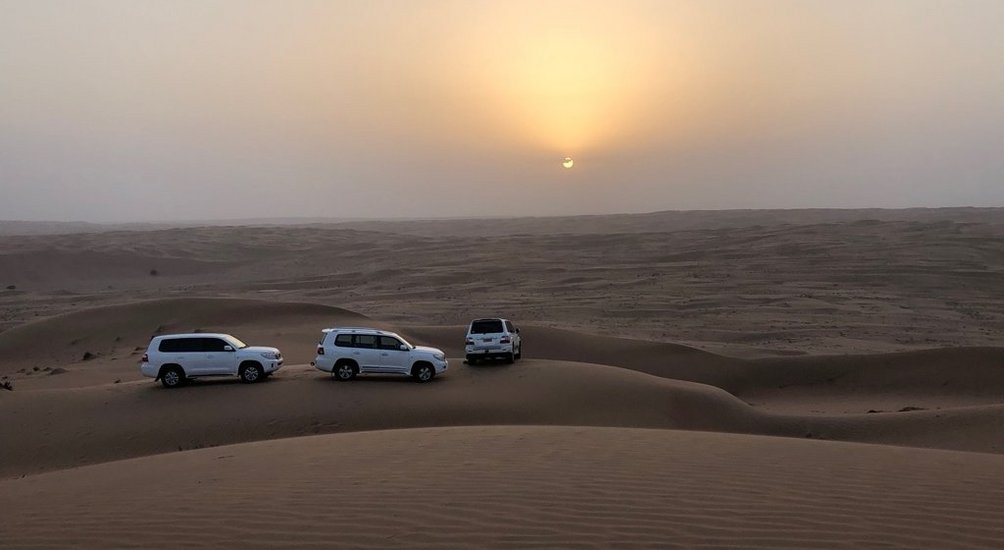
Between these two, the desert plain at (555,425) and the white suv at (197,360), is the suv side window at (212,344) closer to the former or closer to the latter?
the white suv at (197,360)

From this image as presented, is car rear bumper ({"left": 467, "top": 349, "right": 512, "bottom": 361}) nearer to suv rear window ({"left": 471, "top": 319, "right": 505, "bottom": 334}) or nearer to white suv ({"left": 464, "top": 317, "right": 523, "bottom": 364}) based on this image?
white suv ({"left": 464, "top": 317, "right": 523, "bottom": 364})

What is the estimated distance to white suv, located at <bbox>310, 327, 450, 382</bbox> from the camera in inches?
748

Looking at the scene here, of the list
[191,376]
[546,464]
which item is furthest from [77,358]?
[546,464]

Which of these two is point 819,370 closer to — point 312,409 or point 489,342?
point 489,342

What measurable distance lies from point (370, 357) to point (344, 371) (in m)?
0.74

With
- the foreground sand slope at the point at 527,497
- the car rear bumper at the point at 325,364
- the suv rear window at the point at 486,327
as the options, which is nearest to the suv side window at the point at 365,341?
the car rear bumper at the point at 325,364

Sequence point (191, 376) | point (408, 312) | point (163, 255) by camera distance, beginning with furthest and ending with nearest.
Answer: point (163, 255) < point (408, 312) < point (191, 376)

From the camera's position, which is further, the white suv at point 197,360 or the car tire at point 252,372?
the car tire at point 252,372

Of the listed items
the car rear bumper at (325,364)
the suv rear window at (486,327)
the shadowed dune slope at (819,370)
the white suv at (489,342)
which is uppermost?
the suv rear window at (486,327)

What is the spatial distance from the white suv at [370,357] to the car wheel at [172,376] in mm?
3273

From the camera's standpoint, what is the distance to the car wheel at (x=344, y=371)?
18984 millimetres

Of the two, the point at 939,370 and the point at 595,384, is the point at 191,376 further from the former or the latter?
the point at 939,370

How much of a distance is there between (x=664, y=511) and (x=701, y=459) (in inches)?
117

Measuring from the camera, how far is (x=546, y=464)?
9977 mm
